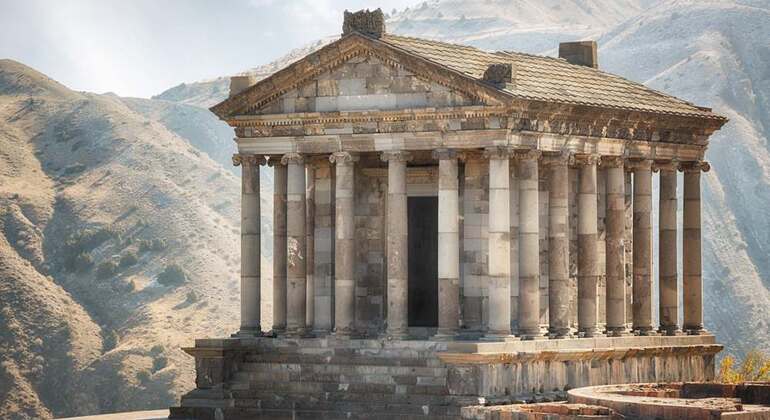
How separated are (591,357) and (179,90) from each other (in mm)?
146772

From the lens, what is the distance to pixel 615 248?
56219 mm

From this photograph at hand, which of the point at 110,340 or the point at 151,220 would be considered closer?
the point at 110,340

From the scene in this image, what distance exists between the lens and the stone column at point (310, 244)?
2131 inches

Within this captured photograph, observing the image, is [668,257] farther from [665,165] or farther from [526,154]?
[526,154]

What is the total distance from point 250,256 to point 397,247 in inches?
203

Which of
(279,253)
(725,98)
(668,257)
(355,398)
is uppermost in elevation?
(725,98)

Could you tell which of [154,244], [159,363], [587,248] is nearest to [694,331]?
[587,248]

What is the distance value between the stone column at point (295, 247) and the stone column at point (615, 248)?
857cm

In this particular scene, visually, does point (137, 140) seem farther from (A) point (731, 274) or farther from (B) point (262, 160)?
(B) point (262, 160)

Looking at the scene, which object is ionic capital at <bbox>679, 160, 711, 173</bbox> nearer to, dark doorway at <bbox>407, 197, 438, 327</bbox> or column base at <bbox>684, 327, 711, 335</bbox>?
→ column base at <bbox>684, 327, 711, 335</bbox>

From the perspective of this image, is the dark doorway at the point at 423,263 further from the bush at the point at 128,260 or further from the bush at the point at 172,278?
the bush at the point at 128,260

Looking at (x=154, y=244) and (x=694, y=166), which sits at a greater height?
(x=694, y=166)

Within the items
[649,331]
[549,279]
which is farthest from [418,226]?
[649,331]

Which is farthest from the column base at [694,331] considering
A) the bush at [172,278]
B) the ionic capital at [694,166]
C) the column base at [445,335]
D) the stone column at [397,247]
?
the bush at [172,278]
